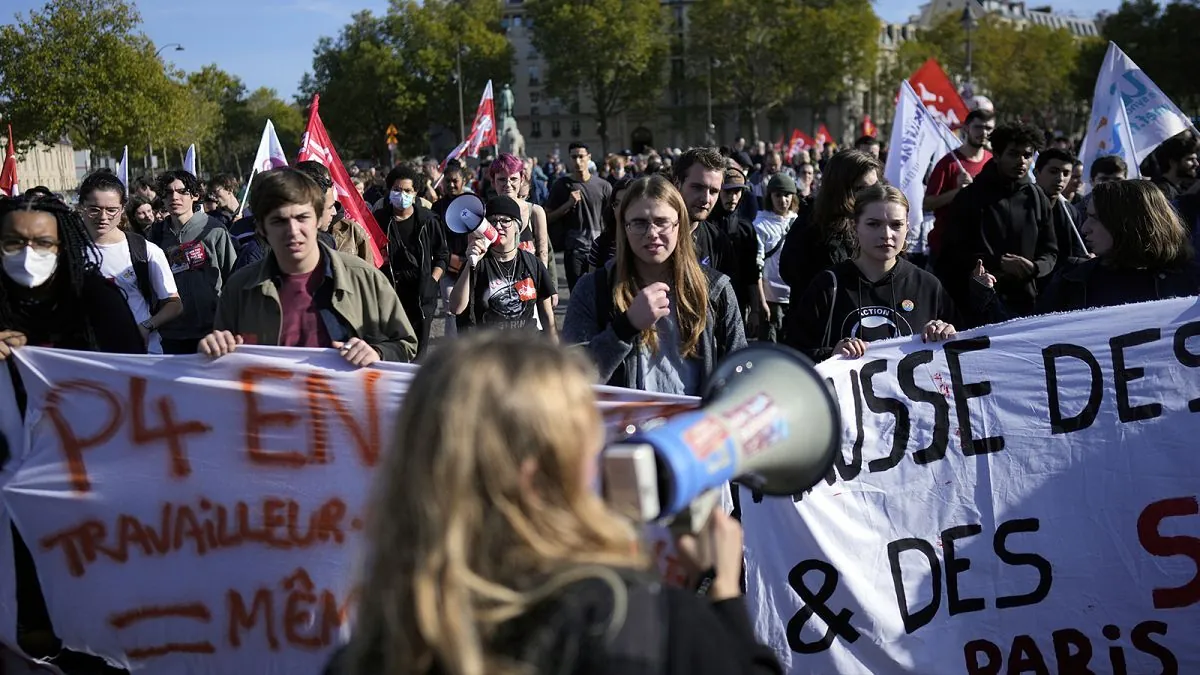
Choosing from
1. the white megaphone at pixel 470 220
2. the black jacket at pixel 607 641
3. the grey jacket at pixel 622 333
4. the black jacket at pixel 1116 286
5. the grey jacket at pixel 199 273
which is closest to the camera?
the black jacket at pixel 607 641

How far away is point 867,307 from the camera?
13.3 ft

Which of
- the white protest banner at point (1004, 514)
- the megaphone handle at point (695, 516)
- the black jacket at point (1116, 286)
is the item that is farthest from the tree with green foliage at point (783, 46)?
the megaphone handle at point (695, 516)

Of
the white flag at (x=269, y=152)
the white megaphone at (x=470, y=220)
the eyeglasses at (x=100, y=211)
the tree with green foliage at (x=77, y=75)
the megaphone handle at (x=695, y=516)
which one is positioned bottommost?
the megaphone handle at (x=695, y=516)

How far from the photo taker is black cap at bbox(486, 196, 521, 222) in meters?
5.82

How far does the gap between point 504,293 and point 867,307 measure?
230 centimetres

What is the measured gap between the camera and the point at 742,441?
172 centimetres

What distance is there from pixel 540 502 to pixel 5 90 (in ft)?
120

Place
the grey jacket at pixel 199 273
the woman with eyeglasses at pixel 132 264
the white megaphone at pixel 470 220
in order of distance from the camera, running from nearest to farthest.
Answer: the woman with eyeglasses at pixel 132 264 < the white megaphone at pixel 470 220 < the grey jacket at pixel 199 273

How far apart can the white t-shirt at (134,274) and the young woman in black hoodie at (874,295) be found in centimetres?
289

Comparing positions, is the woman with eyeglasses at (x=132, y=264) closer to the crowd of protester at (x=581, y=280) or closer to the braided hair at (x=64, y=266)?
the crowd of protester at (x=581, y=280)

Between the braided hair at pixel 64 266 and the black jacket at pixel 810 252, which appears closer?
the braided hair at pixel 64 266

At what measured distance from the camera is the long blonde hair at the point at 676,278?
3.75 m

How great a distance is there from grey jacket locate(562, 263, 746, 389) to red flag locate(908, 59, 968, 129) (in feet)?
28.7

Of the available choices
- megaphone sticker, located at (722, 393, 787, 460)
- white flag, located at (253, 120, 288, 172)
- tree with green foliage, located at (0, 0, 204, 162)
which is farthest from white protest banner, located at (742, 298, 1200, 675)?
tree with green foliage, located at (0, 0, 204, 162)
